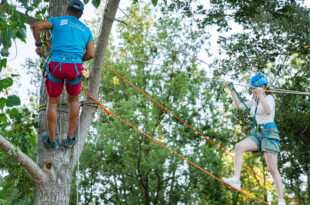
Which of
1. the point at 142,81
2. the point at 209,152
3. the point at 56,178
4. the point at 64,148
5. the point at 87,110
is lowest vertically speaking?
the point at 56,178

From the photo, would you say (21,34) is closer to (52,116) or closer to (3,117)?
(52,116)

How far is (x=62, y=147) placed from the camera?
3.67 meters

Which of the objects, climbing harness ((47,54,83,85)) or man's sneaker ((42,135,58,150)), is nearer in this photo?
climbing harness ((47,54,83,85))

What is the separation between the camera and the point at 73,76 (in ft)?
11.4

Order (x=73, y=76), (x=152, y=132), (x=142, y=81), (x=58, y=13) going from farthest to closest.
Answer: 1. (x=142, y=81)
2. (x=152, y=132)
3. (x=58, y=13)
4. (x=73, y=76)

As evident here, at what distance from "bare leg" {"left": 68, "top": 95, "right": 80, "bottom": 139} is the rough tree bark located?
0.22 ft

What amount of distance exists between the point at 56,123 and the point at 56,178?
1.72 feet

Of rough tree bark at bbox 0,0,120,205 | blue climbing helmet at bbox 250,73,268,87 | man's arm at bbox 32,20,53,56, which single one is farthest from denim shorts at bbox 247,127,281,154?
man's arm at bbox 32,20,53,56

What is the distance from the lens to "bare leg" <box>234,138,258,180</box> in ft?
12.8

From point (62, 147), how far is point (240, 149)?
1772 millimetres

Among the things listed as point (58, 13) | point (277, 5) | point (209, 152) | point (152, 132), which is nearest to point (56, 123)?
point (58, 13)

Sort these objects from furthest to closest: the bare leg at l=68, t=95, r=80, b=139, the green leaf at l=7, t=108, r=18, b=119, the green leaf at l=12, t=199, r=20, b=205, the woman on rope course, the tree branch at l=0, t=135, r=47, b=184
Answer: the woman on rope course, the green leaf at l=7, t=108, r=18, b=119, the bare leg at l=68, t=95, r=80, b=139, the green leaf at l=12, t=199, r=20, b=205, the tree branch at l=0, t=135, r=47, b=184

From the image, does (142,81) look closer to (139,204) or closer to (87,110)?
(139,204)

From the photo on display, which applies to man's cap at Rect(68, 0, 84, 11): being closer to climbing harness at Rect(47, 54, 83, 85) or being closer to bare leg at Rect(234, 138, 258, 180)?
climbing harness at Rect(47, 54, 83, 85)
